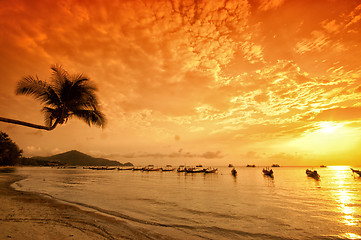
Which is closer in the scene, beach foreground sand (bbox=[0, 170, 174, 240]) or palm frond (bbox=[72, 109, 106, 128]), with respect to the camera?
beach foreground sand (bbox=[0, 170, 174, 240])

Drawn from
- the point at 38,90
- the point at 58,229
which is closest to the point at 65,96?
the point at 38,90

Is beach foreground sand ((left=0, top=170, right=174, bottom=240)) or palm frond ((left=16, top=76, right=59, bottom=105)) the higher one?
palm frond ((left=16, top=76, right=59, bottom=105))

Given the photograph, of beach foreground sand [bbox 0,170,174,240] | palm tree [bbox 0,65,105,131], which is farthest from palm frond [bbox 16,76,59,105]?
beach foreground sand [bbox 0,170,174,240]

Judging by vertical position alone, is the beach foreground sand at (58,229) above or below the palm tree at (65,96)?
below

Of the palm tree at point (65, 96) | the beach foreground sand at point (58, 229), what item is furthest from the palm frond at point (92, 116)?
Answer: the beach foreground sand at point (58, 229)

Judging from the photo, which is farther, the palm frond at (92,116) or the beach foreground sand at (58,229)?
the palm frond at (92,116)

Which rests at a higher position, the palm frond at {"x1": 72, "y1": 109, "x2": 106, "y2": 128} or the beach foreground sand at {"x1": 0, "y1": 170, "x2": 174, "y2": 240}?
the palm frond at {"x1": 72, "y1": 109, "x2": 106, "y2": 128}

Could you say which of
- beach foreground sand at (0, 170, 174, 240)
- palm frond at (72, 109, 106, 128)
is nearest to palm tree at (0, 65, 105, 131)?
palm frond at (72, 109, 106, 128)

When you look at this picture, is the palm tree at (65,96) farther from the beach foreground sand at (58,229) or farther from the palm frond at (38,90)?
the beach foreground sand at (58,229)

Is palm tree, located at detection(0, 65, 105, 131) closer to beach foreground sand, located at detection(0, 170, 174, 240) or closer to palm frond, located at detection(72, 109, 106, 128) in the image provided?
palm frond, located at detection(72, 109, 106, 128)

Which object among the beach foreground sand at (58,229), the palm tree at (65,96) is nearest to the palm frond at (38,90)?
the palm tree at (65,96)

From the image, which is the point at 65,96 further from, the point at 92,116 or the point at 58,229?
the point at 58,229

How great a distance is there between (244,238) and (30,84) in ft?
40.0

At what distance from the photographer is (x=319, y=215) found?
43.9 ft
